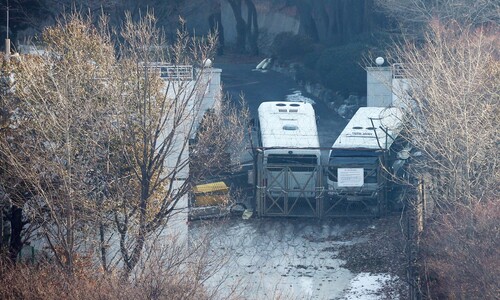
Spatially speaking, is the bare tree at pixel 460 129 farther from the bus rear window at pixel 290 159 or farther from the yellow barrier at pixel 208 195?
the yellow barrier at pixel 208 195

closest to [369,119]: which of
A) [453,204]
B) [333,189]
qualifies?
[333,189]

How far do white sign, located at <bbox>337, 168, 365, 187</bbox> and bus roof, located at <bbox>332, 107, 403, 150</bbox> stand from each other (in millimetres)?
953

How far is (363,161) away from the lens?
74.9 feet

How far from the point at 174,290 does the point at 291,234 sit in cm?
940

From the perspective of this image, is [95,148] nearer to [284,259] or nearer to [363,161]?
[284,259]

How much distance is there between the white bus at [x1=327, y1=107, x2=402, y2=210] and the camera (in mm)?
22219

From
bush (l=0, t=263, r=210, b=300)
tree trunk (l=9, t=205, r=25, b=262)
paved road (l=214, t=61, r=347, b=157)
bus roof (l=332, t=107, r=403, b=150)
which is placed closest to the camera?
bush (l=0, t=263, r=210, b=300)

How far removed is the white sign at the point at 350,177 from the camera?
72.8ft

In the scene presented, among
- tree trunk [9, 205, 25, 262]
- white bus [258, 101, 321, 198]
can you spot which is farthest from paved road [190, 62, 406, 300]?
tree trunk [9, 205, 25, 262]

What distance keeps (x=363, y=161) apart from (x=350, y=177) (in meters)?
0.88

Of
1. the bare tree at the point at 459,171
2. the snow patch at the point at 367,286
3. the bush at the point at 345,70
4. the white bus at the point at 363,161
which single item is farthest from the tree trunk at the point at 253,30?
the snow patch at the point at 367,286

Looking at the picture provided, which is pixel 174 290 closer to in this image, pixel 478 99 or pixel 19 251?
pixel 19 251

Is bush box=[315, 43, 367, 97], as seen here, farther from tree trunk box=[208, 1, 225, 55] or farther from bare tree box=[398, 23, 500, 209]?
bare tree box=[398, 23, 500, 209]

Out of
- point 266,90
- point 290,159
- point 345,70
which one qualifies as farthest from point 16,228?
point 266,90
